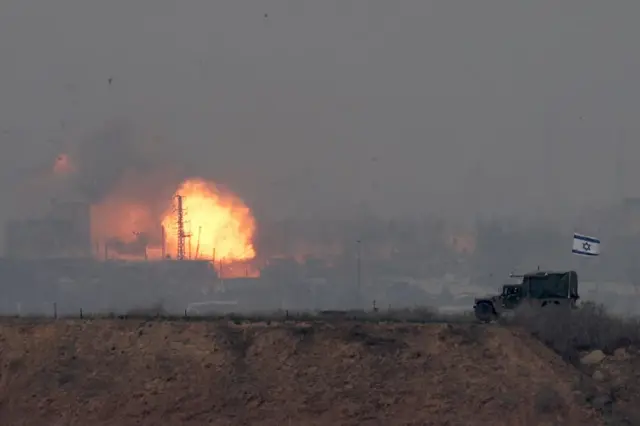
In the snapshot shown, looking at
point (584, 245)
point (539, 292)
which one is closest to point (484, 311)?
point (539, 292)

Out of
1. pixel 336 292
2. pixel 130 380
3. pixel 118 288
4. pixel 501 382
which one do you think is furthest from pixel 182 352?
pixel 336 292

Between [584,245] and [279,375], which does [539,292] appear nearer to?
[584,245]

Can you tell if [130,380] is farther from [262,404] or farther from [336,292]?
[336,292]

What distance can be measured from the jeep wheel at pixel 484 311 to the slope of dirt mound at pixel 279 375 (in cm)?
861

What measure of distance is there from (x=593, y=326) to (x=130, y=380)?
24.4m

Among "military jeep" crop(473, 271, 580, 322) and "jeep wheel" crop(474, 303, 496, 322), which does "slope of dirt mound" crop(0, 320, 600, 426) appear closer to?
"jeep wheel" crop(474, 303, 496, 322)

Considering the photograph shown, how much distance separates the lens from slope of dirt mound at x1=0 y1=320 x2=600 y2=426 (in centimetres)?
5084

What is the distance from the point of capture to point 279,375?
174 ft

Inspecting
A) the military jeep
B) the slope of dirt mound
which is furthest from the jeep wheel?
the slope of dirt mound

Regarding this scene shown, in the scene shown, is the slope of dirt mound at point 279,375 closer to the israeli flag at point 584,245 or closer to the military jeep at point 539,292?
the military jeep at point 539,292

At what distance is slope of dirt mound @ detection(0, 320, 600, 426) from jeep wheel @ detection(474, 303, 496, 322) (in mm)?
8612

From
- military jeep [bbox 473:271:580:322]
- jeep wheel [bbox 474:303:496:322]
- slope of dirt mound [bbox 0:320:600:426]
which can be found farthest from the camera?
military jeep [bbox 473:271:580:322]

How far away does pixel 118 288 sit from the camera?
5940 inches

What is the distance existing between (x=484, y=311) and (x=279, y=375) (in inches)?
730
